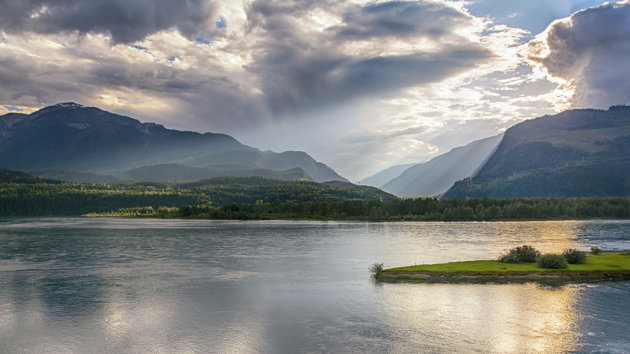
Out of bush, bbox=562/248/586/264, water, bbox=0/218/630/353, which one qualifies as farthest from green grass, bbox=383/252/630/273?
water, bbox=0/218/630/353

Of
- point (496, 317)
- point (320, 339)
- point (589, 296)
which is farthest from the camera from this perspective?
point (589, 296)

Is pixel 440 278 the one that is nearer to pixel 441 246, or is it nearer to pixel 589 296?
pixel 589 296

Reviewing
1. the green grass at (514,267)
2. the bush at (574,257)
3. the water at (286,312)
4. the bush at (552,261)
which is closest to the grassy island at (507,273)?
the green grass at (514,267)

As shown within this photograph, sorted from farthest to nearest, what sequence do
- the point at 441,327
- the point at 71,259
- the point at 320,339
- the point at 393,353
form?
the point at 71,259
the point at 441,327
the point at 320,339
the point at 393,353

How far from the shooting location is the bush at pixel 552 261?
2254 inches

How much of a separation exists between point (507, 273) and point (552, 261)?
25.6ft

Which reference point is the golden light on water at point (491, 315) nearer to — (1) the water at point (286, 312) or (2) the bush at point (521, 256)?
(1) the water at point (286, 312)

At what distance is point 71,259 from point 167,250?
64.5 ft

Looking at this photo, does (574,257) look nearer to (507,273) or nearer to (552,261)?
(552,261)

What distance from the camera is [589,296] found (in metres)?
45.9

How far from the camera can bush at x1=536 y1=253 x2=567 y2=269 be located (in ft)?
188

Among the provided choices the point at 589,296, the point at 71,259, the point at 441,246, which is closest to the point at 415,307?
the point at 589,296

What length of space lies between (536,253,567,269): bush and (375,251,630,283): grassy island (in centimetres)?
70

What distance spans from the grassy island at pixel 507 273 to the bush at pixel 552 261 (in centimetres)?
70
